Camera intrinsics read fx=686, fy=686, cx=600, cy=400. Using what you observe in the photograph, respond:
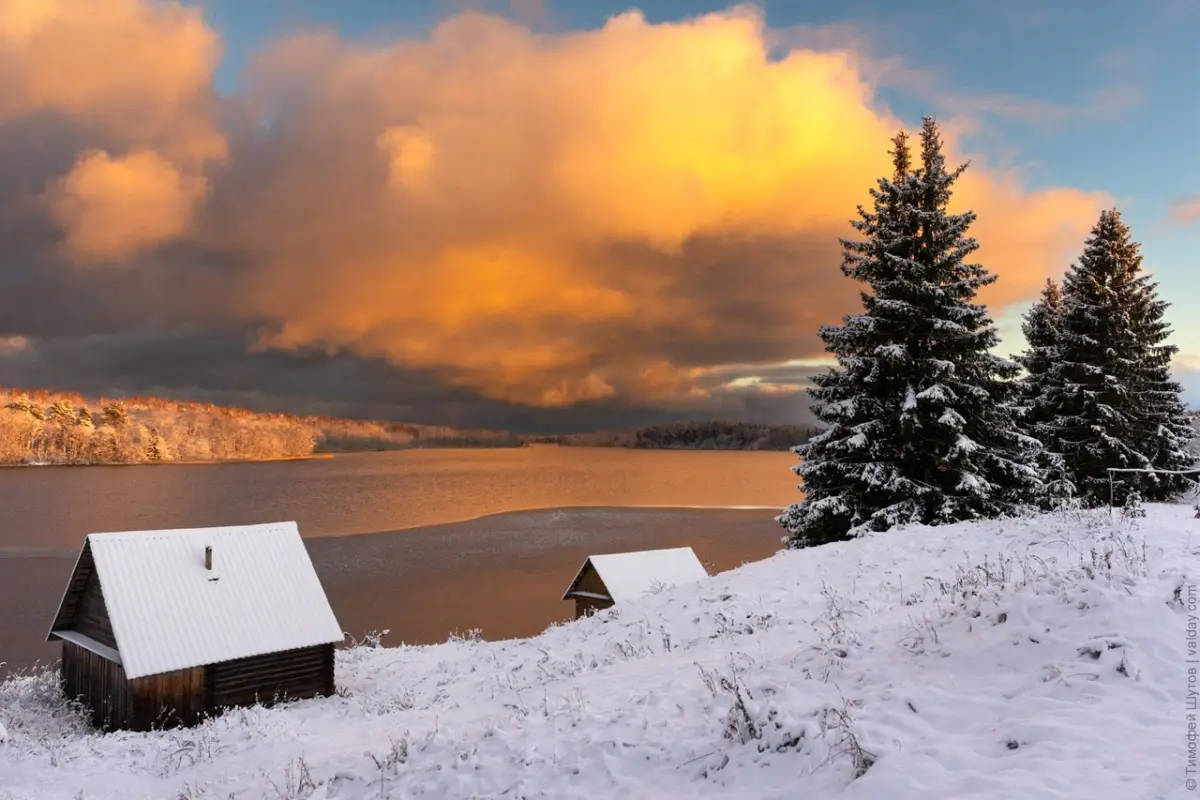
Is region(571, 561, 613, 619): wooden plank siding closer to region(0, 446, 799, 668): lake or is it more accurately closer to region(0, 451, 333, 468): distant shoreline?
region(0, 446, 799, 668): lake

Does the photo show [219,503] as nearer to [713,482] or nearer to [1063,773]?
[713,482]

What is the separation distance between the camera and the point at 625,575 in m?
31.3

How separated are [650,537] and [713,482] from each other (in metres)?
62.3

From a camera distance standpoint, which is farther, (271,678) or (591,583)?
(591,583)

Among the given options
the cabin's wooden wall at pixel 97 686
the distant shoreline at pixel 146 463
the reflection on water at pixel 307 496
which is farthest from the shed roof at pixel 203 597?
the distant shoreline at pixel 146 463

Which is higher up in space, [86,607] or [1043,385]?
[1043,385]

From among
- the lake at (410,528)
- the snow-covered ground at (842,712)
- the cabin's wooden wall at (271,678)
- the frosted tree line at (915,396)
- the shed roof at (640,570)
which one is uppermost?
the frosted tree line at (915,396)

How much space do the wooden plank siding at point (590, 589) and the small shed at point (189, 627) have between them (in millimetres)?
12258

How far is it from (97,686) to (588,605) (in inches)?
730

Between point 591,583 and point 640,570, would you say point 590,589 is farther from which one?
point 640,570

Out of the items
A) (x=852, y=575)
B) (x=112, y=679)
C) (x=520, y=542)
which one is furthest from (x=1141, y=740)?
(x=520, y=542)

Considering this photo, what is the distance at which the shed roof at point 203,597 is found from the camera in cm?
1945

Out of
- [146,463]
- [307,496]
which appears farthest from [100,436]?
[307,496]

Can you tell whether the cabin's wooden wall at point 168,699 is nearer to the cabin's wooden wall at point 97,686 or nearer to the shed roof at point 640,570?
the cabin's wooden wall at point 97,686
